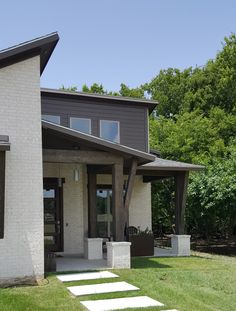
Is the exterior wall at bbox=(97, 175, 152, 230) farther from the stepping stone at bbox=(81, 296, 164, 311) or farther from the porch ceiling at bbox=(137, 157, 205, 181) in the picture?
the stepping stone at bbox=(81, 296, 164, 311)

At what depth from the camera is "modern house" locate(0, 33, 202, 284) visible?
9.37m

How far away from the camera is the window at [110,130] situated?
614 inches

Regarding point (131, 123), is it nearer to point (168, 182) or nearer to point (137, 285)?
point (168, 182)

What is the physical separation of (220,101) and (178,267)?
83.0 ft

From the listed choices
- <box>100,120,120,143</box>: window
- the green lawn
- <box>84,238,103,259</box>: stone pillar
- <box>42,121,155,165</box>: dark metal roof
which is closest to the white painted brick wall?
<box>100,120,120,143</box>: window

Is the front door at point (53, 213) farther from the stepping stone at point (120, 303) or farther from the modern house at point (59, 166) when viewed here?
the stepping stone at point (120, 303)

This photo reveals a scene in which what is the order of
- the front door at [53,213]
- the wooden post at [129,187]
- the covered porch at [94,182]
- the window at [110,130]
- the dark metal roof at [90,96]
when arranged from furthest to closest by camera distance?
the window at [110,130] → the dark metal roof at [90,96] → the front door at [53,213] → the wooden post at [129,187] → the covered porch at [94,182]

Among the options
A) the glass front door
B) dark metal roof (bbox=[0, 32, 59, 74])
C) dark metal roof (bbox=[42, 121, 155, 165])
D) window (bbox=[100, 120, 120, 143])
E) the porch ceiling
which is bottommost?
the glass front door

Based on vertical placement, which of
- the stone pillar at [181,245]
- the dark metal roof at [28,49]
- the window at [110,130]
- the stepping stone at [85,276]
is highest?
the dark metal roof at [28,49]

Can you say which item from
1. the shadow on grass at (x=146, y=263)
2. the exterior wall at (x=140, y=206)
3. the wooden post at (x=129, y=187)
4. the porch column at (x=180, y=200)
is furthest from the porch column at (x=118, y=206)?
the exterior wall at (x=140, y=206)

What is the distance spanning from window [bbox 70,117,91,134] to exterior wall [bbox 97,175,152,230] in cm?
280

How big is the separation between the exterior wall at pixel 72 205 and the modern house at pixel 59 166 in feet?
0.11

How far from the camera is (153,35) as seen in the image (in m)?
21.2

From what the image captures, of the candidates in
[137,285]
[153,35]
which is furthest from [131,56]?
[137,285]
